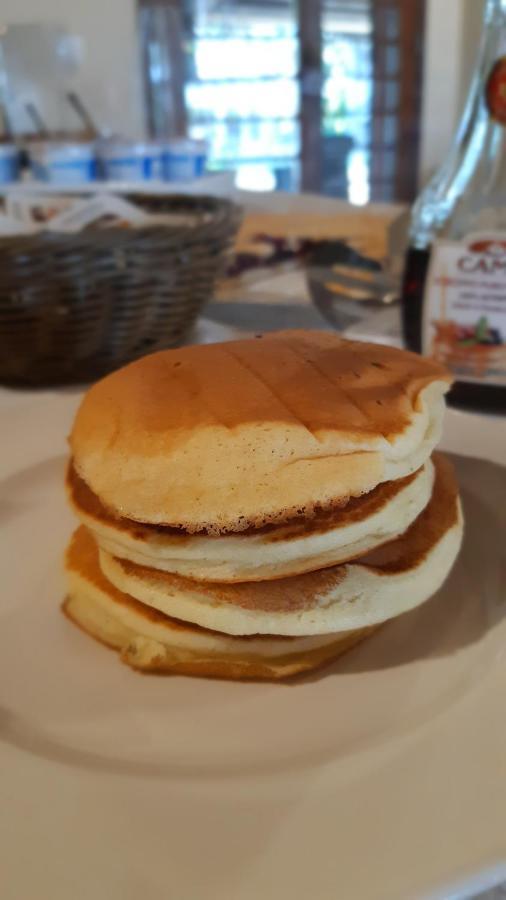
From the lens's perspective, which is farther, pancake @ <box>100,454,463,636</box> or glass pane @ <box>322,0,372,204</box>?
glass pane @ <box>322,0,372,204</box>

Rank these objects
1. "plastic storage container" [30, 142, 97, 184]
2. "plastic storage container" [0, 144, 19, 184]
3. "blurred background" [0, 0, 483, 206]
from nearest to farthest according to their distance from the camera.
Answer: "plastic storage container" [30, 142, 97, 184] → "plastic storage container" [0, 144, 19, 184] → "blurred background" [0, 0, 483, 206]

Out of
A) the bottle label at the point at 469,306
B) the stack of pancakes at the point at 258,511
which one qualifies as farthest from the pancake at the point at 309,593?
the bottle label at the point at 469,306

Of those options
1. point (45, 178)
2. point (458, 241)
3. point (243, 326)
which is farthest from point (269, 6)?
point (458, 241)

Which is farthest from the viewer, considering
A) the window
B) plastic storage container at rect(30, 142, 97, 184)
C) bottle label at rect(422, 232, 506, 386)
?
the window

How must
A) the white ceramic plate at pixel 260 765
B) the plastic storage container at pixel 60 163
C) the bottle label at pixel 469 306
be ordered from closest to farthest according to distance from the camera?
the white ceramic plate at pixel 260 765
the bottle label at pixel 469 306
the plastic storage container at pixel 60 163

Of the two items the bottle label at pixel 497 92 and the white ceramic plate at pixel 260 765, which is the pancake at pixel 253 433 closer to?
the white ceramic plate at pixel 260 765

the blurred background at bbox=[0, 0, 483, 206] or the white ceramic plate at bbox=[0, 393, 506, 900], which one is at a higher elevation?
the blurred background at bbox=[0, 0, 483, 206]

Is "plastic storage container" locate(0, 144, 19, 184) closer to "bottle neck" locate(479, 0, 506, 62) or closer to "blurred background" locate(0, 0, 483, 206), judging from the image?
"blurred background" locate(0, 0, 483, 206)

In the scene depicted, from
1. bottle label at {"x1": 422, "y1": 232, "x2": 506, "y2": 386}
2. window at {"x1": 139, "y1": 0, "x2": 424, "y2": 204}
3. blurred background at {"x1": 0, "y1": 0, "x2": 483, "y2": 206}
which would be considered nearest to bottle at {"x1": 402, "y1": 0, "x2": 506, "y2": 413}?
bottle label at {"x1": 422, "y1": 232, "x2": 506, "y2": 386}
